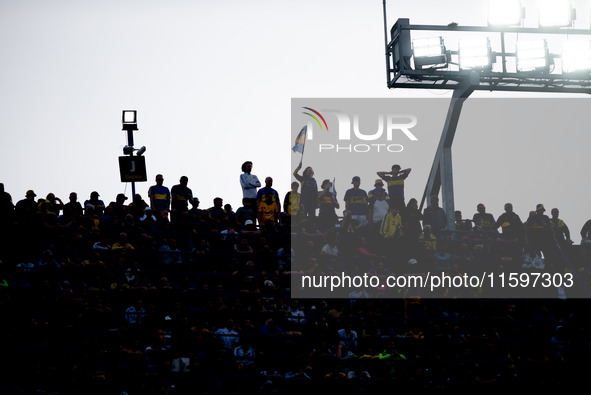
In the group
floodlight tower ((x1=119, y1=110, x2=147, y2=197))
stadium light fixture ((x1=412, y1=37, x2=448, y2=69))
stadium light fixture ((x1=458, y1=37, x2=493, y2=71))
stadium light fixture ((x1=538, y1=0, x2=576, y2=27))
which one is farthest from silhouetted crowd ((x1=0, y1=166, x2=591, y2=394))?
stadium light fixture ((x1=538, y1=0, x2=576, y2=27))

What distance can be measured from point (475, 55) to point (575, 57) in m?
2.07

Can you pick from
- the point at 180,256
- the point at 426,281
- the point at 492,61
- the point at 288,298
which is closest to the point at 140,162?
the point at 180,256

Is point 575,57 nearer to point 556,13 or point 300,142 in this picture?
point 556,13

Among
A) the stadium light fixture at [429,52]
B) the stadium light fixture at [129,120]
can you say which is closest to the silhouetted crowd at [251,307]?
the stadium light fixture at [129,120]

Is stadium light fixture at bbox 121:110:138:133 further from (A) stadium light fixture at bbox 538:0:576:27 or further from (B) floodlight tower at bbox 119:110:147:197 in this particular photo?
(A) stadium light fixture at bbox 538:0:576:27

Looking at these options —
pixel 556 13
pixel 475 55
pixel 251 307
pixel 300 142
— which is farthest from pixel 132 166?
pixel 556 13

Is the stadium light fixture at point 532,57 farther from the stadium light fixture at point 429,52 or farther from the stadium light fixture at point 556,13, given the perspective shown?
the stadium light fixture at point 429,52

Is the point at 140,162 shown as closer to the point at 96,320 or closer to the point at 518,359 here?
the point at 96,320

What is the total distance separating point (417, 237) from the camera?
52.1 feet

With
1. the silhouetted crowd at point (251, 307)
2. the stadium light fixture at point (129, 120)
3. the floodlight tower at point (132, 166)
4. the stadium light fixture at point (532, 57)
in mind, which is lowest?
the silhouetted crowd at point (251, 307)

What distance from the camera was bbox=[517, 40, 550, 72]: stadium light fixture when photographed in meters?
18.5

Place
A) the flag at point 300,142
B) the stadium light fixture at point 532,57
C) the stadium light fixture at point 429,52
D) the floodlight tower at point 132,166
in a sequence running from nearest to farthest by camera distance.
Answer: the floodlight tower at point 132,166 < the stadium light fixture at point 429,52 < the flag at point 300,142 < the stadium light fixture at point 532,57

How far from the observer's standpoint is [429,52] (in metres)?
18.1

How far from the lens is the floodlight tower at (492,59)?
18.1 meters
